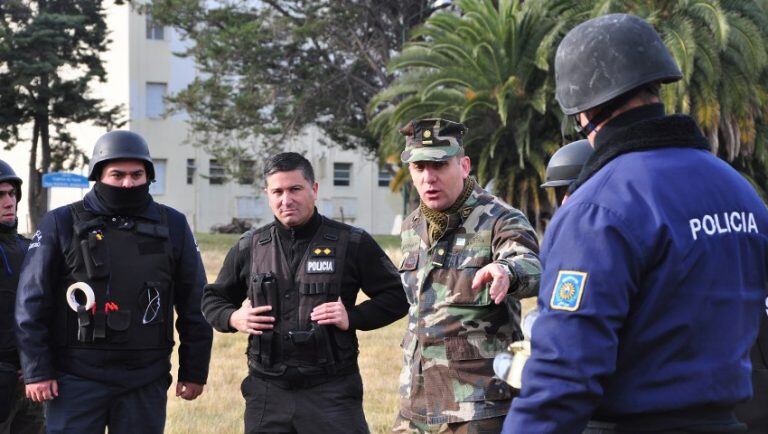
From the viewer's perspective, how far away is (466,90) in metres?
21.7

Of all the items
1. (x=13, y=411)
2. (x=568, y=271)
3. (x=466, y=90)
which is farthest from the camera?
(x=466, y=90)

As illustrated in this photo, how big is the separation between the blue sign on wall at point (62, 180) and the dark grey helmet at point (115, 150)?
15.8m

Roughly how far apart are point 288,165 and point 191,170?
45.2m

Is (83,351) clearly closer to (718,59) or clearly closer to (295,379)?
(295,379)

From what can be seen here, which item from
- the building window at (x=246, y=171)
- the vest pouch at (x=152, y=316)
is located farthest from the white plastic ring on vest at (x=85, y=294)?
the building window at (x=246, y=171)

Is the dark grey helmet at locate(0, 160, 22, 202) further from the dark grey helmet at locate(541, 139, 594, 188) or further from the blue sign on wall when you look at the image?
the blue sign on wall

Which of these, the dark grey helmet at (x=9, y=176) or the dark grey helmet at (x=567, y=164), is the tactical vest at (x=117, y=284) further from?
the dark grey helmet at (x=567, y=164)

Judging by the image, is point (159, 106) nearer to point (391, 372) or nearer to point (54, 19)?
point (54, 19)

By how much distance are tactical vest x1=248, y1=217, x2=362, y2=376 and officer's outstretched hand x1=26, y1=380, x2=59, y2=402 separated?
37.8 inches

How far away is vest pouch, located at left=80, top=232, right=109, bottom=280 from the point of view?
15.6ft

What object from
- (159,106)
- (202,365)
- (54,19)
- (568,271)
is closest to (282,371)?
(202,365)

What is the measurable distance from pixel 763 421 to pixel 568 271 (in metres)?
1.72

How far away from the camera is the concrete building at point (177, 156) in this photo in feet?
152

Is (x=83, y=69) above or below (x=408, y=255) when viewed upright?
above
